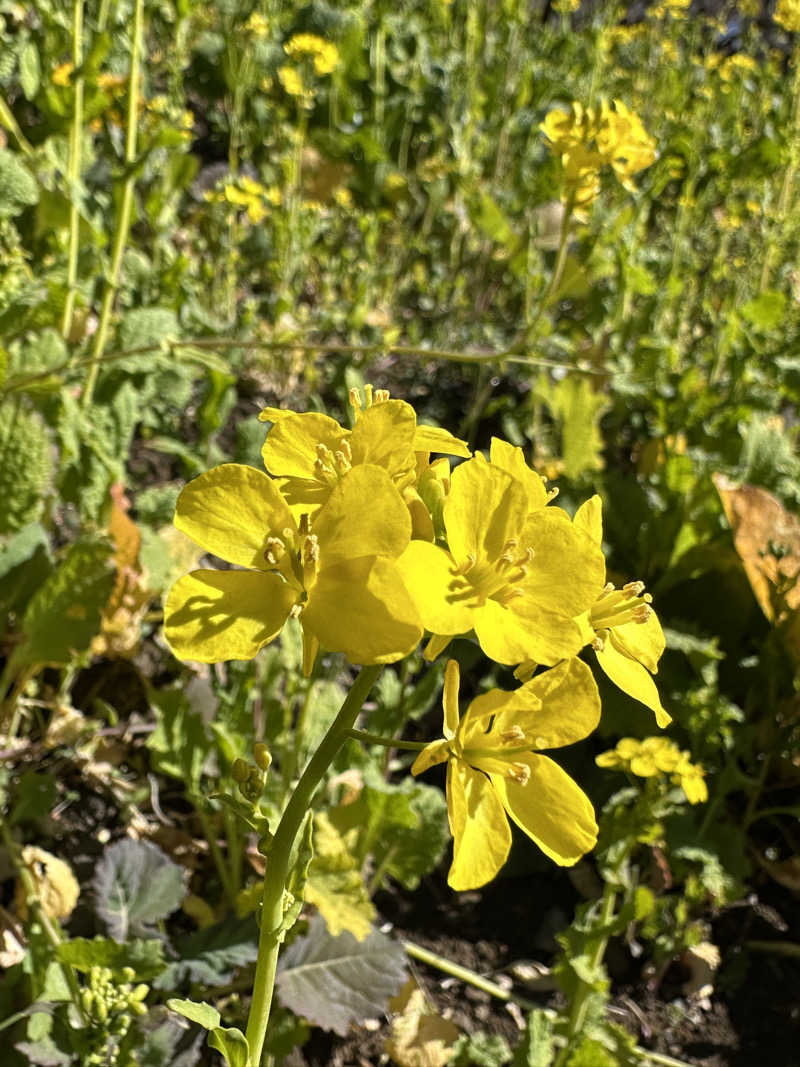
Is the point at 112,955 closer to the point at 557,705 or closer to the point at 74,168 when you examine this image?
the point at 557,705

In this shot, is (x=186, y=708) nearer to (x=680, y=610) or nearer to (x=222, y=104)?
(x=680, y=610)

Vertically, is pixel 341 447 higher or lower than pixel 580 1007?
higher

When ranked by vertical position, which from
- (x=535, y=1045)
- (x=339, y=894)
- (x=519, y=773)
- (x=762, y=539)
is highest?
(x=519, y=773)

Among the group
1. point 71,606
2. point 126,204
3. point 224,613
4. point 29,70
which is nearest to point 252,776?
Result: point 224,613

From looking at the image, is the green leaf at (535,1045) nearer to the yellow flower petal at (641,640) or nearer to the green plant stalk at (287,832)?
the green plant stalk at (287,832)

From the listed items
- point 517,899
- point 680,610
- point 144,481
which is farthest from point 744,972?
point 144,481

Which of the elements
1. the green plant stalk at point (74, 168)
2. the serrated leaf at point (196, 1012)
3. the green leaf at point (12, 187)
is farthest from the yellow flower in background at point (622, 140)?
Answer: the serrated leaf at point (196, 1012)

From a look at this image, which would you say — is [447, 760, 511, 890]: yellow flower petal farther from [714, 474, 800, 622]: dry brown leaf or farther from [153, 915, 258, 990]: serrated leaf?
[714, 474, 800, 622]: dry brown leaf
